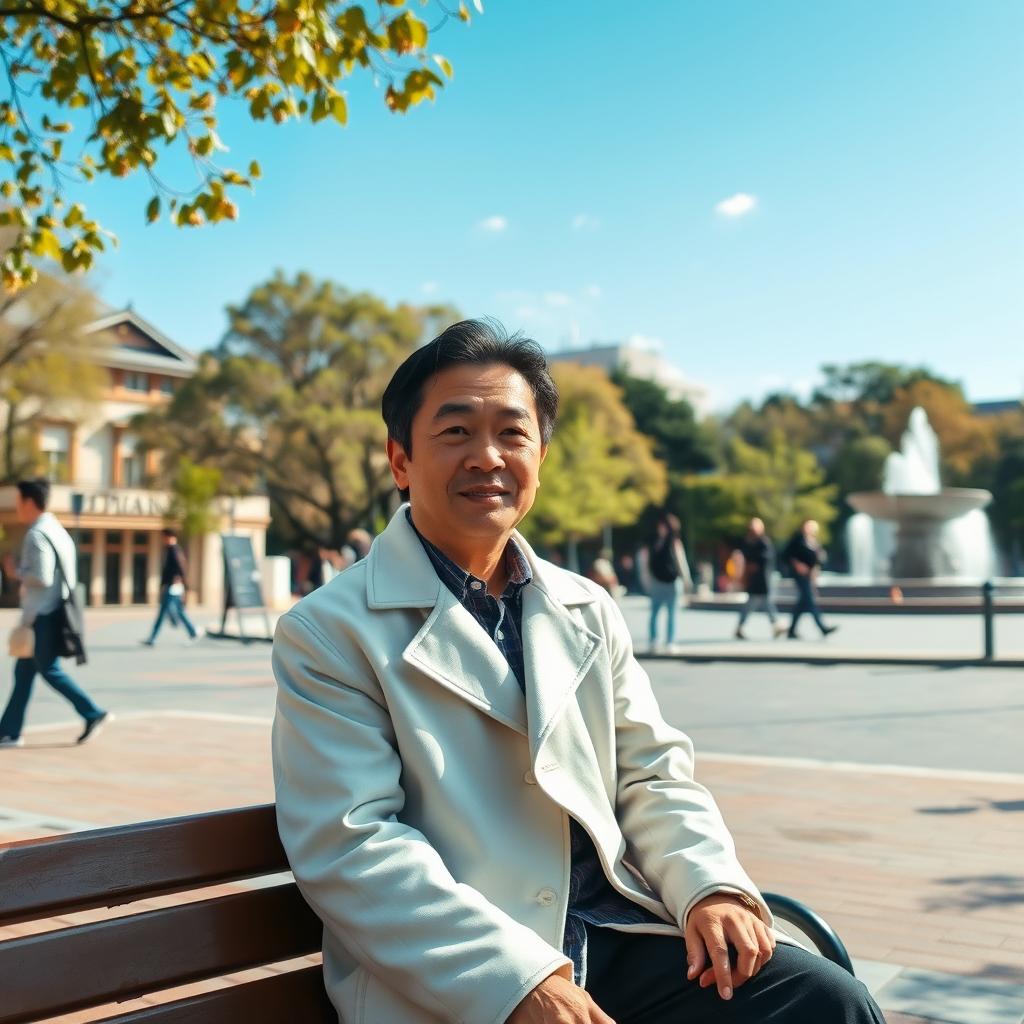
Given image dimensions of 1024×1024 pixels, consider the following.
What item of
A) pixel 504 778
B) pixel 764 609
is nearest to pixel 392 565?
pixel 504 778

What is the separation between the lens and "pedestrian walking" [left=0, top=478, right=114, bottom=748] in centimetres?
893

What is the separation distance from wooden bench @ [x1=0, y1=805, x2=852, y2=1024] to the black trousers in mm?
485

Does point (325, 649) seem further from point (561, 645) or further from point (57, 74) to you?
point (57, 74)

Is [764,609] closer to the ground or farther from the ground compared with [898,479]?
closer to the ground

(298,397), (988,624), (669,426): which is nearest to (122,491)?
(298,397)

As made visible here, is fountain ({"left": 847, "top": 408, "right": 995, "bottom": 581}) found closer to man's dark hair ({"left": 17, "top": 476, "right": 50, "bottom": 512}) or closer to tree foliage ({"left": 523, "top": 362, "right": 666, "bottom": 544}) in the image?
man's dark hair ({"left": 17, "top": 476, "right": 50, "bottom": 512})

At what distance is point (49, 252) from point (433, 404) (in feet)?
19.5

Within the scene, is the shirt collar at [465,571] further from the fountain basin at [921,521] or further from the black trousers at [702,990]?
the fountain basin at [921,521]

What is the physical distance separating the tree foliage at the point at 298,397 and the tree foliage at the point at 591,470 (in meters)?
12.6

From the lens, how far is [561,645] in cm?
228

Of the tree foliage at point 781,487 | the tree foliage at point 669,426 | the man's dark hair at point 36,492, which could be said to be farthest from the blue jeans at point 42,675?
the tree foliage at point 669,426

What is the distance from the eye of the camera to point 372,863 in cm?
193

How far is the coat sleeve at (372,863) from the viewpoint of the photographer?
1.88 metres

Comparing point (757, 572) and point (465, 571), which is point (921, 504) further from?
point (465, 571)
